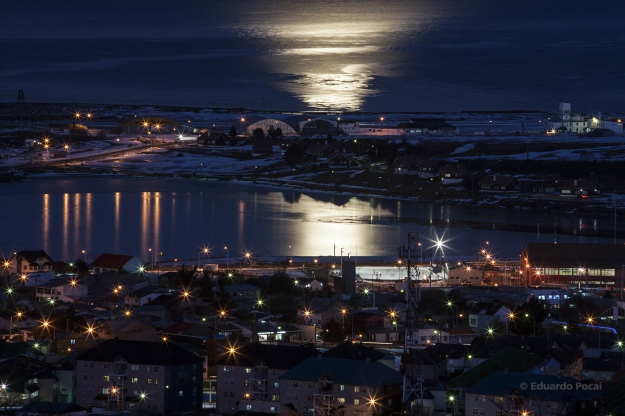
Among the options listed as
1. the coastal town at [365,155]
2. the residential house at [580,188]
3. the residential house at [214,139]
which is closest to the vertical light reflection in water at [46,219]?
the coastal town at [365,155]

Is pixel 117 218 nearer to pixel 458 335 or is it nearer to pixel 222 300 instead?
pixel 222 300

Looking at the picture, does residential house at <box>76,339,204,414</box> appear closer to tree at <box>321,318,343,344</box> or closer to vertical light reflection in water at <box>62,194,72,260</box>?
tree at <box>321,318,343,344</box>

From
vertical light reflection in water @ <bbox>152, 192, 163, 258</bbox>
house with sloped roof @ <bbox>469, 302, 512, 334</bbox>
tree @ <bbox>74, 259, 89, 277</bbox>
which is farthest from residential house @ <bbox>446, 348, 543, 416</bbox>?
vertical light reflection in water @ <bbox>152, 192, 163, 258</bbox>

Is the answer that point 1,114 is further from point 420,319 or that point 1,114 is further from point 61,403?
point 61,403

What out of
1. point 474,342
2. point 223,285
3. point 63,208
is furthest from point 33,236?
point 474,342

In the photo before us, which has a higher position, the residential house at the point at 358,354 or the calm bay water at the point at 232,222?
the calm bay water at the point at 232,222

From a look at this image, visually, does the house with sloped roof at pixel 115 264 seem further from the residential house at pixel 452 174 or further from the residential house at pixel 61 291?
the residential house at pixel 452 174

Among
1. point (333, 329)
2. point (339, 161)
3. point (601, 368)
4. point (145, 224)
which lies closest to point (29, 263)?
point (333, 329)
